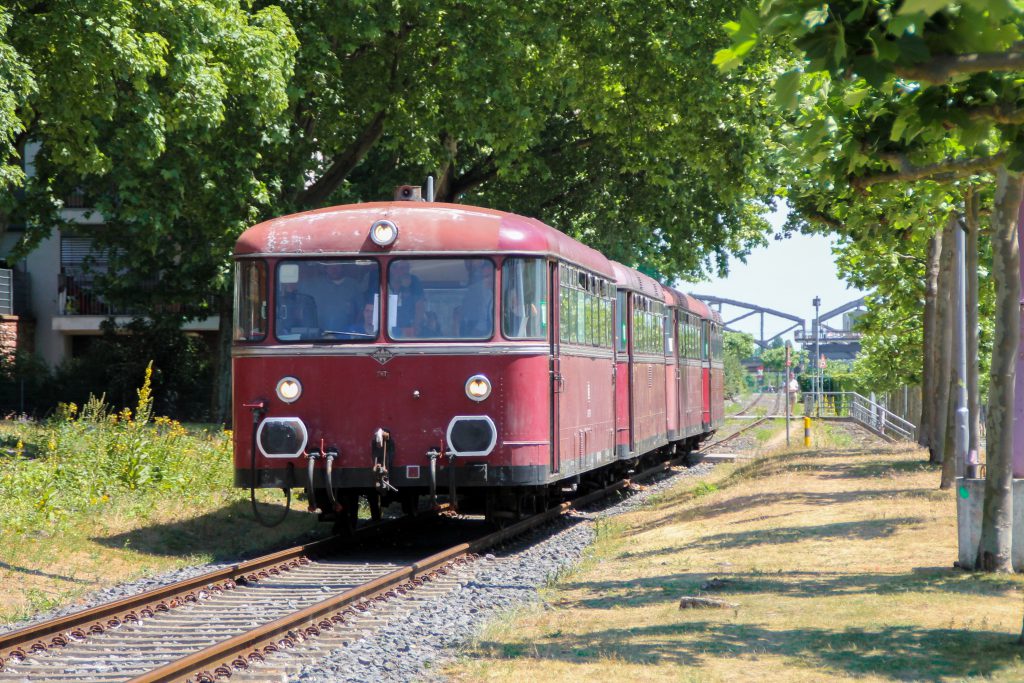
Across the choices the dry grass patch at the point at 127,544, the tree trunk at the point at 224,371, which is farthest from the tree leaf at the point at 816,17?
the tree trunk at the point at 224,371

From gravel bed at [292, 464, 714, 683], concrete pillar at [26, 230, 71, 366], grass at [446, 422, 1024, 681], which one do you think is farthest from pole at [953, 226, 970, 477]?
concrete pillar at [26, 230, 71, 366]

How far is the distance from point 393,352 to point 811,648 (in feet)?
21.0

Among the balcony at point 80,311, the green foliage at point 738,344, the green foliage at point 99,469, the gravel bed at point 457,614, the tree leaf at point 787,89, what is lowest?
the gravel bed at point 457,614

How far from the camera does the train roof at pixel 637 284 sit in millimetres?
19859

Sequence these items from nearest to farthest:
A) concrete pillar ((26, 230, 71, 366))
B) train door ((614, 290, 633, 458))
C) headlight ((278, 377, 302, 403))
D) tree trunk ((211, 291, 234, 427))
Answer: headlight ((278, 377, 302, 403)) → train door ((614, 290, 633, 458)) → tree trunk ((211, 291, 234, 427)) → concrete pillar ((26, 230, 71, 366))

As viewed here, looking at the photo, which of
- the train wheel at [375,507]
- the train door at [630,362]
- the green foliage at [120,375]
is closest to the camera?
the train wheel at [375,507]

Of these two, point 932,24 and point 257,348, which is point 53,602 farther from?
point 932,24

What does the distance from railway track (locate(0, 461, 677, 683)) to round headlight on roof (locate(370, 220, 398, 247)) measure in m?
3.22

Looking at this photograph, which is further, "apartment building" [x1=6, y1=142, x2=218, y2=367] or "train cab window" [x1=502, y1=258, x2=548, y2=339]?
"apartment building" [x1=6, y1=142, x2=218, y2=367]

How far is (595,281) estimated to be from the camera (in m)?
17.7

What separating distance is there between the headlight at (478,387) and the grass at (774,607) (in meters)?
2.00

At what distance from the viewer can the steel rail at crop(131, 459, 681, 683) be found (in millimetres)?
8102

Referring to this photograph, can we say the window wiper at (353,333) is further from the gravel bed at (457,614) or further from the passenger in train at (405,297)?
the gravel bed at (457,614)

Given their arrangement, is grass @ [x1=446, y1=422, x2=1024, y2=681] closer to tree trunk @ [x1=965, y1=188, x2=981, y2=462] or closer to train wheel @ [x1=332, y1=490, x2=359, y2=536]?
tree trunk @ [x1=965, y1=188, x2=981, y2=462]
